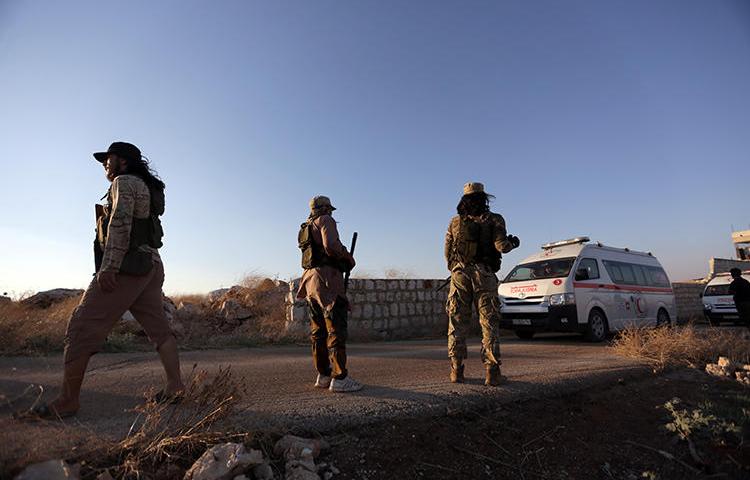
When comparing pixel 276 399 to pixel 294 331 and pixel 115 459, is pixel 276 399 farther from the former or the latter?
pixel 294 331

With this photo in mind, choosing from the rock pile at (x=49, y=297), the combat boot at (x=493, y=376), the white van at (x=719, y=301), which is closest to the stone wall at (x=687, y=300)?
the white van at (x=719, y=301)

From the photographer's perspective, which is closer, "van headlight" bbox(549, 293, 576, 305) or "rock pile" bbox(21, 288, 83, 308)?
"van headlight" bbox(549, 293, 576, 305)

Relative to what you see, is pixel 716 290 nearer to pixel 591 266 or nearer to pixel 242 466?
pixel 591 266

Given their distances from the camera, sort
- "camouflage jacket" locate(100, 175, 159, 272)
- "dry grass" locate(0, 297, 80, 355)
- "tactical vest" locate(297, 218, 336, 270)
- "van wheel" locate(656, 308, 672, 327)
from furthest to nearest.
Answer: "van wheel" locate(656, 308, 672, 327) → "dry grass" locate(0, 297, 80, 355) → "tactical vest" locate(297, 218, 336, 270) → "camouflage jacket" locate(100, 175, 159, 272)

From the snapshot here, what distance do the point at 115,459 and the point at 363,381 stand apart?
2667 mm

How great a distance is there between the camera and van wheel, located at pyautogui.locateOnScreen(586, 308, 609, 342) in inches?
359

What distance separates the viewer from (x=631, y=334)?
21.7 ft

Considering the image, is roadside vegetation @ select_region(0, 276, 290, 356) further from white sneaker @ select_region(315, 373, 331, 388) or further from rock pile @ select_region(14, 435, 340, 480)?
rock pile @ select_region(14, 435, 340, 480)

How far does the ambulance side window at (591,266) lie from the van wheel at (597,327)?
0.77 meters

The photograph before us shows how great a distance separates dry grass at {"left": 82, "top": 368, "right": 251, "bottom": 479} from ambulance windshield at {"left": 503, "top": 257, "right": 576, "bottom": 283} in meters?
8.33

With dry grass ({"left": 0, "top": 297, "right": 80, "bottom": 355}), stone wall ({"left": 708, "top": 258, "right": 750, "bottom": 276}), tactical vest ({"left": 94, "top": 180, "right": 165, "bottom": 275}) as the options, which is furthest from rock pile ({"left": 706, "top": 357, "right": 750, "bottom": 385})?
stone wall ({"left": 708, "top": 258, "right": 750, "bottom": 276})

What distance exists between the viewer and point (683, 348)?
19.4 ft

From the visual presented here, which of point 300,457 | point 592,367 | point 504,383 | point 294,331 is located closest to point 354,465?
point 300,457

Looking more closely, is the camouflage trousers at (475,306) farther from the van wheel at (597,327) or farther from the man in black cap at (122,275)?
the van wheel at (597,327)
